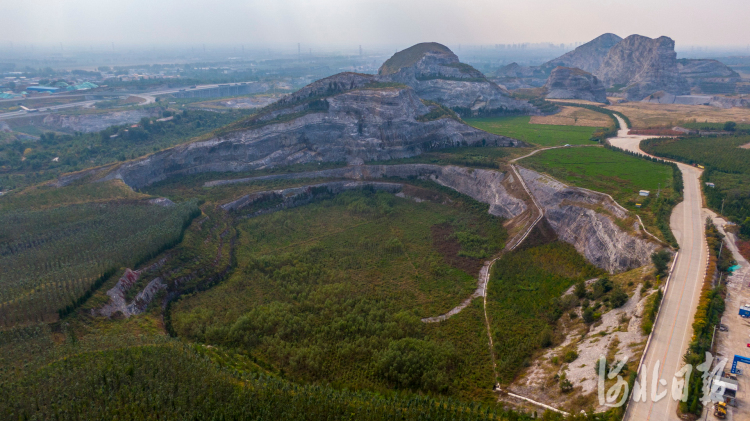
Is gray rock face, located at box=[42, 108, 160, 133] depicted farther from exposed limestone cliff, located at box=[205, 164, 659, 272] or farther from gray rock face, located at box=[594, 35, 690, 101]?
gray rock face, located at box=[594, 35, 690, 101]

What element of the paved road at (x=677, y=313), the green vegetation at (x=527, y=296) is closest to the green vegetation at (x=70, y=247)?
the green vegetation at (x=527, y=296)

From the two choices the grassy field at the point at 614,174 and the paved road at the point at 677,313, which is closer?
the paved road at the point at 677,313

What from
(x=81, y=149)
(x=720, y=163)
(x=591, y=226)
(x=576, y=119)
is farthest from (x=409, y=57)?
(x=591, y=226)

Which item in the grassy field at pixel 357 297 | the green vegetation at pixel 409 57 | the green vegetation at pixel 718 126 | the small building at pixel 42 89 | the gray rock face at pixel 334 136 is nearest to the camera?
the grassy field at pixel 357 297

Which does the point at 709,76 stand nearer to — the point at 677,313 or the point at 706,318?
the point at 677,313

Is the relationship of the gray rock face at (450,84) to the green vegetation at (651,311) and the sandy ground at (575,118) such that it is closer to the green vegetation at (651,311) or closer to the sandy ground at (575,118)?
the sandy ground at (575,118)

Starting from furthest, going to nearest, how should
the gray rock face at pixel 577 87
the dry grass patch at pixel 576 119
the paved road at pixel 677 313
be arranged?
the gray rock face at pixel 577 87
the dry grass patch at pixel 576 119
the paved road at pixel 677 313

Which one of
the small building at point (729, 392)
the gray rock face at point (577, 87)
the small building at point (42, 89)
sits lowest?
the small building at point (729, 392)
